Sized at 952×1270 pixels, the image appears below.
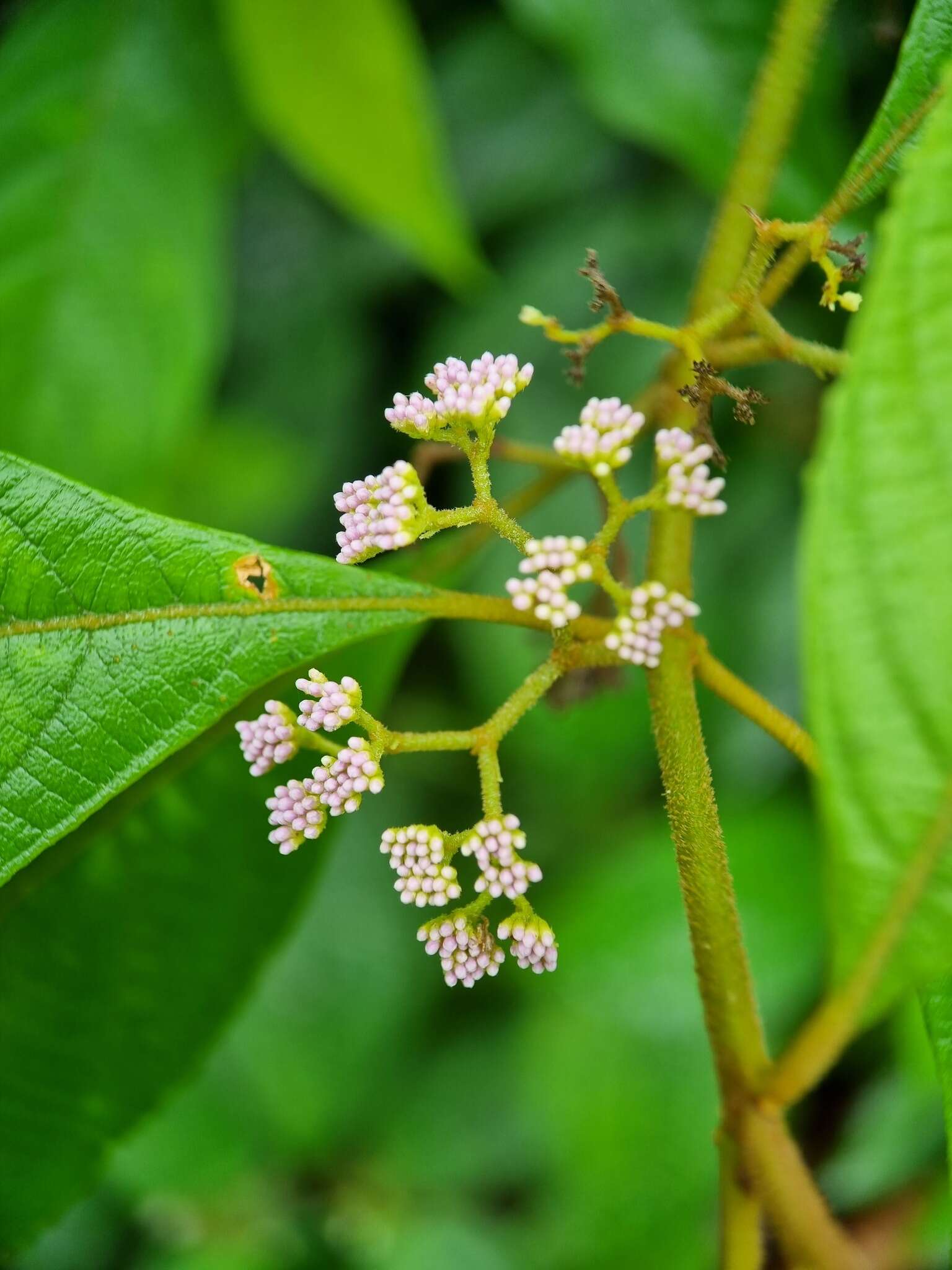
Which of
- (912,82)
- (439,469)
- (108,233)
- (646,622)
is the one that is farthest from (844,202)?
(439,469)

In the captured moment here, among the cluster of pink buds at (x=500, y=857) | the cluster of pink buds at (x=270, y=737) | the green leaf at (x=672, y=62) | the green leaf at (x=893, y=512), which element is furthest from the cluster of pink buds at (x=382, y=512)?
the green leaf at (x=672, y=62)

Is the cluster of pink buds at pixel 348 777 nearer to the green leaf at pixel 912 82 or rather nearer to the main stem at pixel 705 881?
the main stem at pixel 705 881

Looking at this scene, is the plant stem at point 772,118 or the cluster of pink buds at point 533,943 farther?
the plant stem at point 772,118

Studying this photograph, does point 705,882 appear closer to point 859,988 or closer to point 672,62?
point 859,988

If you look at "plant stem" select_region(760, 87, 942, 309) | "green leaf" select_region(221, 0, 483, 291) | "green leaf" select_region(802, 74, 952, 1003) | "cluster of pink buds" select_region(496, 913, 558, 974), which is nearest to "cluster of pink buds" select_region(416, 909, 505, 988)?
"cluster of pink buds" select_region(496, 913, 558, 974)

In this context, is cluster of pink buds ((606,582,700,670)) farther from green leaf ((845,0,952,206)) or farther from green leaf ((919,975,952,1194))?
green leaf ((845,0,952,206))

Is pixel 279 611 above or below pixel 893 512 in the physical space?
below
